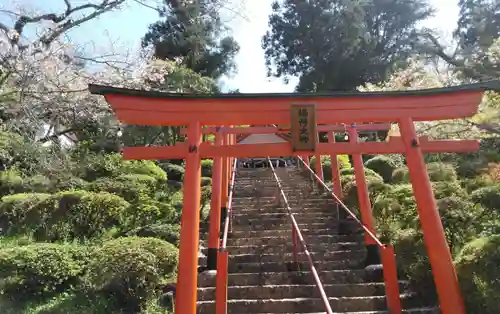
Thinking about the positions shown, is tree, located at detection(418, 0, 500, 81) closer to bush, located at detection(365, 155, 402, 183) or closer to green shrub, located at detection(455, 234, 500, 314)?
bush, located at detection(365, 155, 402, 183)

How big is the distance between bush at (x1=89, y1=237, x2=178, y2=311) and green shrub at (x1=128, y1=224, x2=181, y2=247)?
191cm

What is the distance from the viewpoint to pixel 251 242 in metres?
8.58

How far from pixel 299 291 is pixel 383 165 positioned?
317 inches

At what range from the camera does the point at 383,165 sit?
13914mm

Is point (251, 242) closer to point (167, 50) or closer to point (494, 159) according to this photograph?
point (494, 159)

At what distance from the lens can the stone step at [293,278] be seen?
7086 millimetres

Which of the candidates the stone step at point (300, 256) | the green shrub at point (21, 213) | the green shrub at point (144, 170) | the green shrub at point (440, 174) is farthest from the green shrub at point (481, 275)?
the green shrub at point (144, 170)

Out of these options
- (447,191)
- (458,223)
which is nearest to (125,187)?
(447,191)

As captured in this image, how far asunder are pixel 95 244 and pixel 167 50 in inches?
686

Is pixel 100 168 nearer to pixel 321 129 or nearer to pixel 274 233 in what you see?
pixel 274 233

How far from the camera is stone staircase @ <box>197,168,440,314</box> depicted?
6426 mm

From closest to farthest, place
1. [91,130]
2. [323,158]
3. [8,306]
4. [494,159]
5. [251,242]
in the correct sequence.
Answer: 1. [8,306]
2. [251,242]
3. [494,159]
4. [323,158]
5. [91,130]

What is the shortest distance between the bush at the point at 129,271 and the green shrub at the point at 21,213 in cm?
374

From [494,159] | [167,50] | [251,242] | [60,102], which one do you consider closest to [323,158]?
[494,159]
